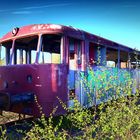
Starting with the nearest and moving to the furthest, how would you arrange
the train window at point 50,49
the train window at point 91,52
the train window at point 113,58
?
the train window at point 50,49 < the train window at point 91,52 < the train window at point 113,58

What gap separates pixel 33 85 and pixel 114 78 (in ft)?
7.50

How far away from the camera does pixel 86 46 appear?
8109mm

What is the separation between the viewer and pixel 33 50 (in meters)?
7.77

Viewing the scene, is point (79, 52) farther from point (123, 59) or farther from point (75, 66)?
point (123, 59)

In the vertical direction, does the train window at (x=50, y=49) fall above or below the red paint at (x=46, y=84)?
above

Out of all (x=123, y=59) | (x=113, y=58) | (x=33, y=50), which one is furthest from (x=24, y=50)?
(x=123, y=59)

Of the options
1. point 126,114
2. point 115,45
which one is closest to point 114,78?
point 126,114

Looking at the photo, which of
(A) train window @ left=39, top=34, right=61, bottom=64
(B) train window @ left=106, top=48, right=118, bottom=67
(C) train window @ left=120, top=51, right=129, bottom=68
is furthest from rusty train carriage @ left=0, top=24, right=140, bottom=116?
(C) train window @ left=120, top=51, right=129, bottom=68

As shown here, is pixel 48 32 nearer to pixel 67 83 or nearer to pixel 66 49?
pixel 66 49

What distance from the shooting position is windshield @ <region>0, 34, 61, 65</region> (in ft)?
24.1

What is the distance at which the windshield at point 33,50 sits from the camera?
735 centimetres

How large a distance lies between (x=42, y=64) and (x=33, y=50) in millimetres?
1023

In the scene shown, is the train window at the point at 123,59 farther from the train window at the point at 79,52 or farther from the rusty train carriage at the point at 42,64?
the train window at the point at 79,52

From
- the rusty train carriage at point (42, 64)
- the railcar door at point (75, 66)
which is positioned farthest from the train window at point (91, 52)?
the railcar door at point (75, 66)
